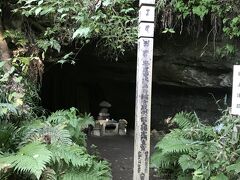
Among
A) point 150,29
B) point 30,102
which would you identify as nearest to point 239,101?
point 150,29

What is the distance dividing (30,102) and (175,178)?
111 inches

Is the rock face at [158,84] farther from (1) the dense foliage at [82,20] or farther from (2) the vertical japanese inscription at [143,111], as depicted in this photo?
(2) the vertical japanese inscription at [143,111]

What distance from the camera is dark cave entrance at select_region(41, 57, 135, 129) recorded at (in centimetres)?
1001

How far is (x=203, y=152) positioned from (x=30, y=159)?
2.40m

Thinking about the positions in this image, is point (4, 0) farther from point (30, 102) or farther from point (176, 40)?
point (176, 40)

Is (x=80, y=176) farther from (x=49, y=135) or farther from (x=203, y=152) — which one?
(x=203, y=152)

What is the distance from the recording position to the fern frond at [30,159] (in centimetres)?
385

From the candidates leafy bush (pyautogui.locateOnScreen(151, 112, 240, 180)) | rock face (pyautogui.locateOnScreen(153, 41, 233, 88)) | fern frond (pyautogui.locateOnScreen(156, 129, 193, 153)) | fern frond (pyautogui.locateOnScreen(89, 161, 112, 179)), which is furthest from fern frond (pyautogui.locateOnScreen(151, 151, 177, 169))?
rock face (pyautogui.locateOnScreen(153, 41, 233, 88))

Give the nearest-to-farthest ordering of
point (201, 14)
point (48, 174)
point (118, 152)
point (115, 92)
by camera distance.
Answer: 1. point (48, 174)
2. point (201, 14)
3. point (118, 152)
4. point (115, 92)

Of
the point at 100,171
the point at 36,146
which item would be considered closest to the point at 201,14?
the point at 100,171

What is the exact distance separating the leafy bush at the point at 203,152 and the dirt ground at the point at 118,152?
0.75 metres

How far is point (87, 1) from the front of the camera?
6668mm

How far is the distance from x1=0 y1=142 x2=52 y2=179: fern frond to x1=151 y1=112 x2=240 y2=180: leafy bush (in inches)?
74.8

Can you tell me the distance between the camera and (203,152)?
16.0 feet
